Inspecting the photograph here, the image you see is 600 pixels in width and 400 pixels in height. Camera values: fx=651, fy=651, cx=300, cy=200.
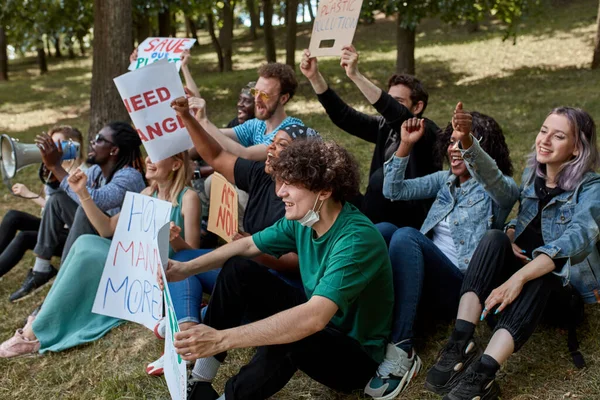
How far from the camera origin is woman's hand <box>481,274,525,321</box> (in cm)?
270

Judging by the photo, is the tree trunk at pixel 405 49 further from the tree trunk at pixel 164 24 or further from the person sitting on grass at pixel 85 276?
the person sitting on grass at pixel 85 276

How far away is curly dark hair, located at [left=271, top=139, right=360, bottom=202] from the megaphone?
8.45ft

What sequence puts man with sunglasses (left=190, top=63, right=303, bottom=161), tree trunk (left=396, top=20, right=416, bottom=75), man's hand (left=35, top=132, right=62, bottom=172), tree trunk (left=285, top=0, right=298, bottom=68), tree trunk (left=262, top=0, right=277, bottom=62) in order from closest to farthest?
man with sunglasses (left=190, top=63, right=303, bottom=161) → man's hand (left=35, top=132, right=62, bottom=172) → tree trunk (left=396, top=20, right=416, bottom=75) → tree trunk (left=285, top=0, right=298, bottom=68) → tree trunk (left=262, top=0, right=277, bottom=62)

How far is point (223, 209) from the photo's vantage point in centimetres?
359

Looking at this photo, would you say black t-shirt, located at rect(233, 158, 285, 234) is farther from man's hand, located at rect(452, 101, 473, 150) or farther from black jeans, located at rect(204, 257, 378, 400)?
man's hand, located at rect(452, 101, 473, 150)

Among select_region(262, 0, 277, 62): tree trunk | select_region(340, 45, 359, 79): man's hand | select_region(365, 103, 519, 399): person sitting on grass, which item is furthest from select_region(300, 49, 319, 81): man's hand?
select_region(262, 0, 277, 62): tree trunk

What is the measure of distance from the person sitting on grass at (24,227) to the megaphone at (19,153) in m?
0.11

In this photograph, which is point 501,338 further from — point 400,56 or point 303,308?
point 400,56

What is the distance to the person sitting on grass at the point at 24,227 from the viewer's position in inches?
192

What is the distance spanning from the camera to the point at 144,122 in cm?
416

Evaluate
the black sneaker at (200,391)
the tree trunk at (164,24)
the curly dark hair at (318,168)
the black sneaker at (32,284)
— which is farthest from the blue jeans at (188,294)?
the tree trunk at (164,24)

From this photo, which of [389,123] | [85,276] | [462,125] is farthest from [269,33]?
[462,125]

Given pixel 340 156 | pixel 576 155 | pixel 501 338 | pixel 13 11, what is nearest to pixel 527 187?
pixel 576 155

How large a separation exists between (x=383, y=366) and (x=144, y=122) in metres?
2.20
